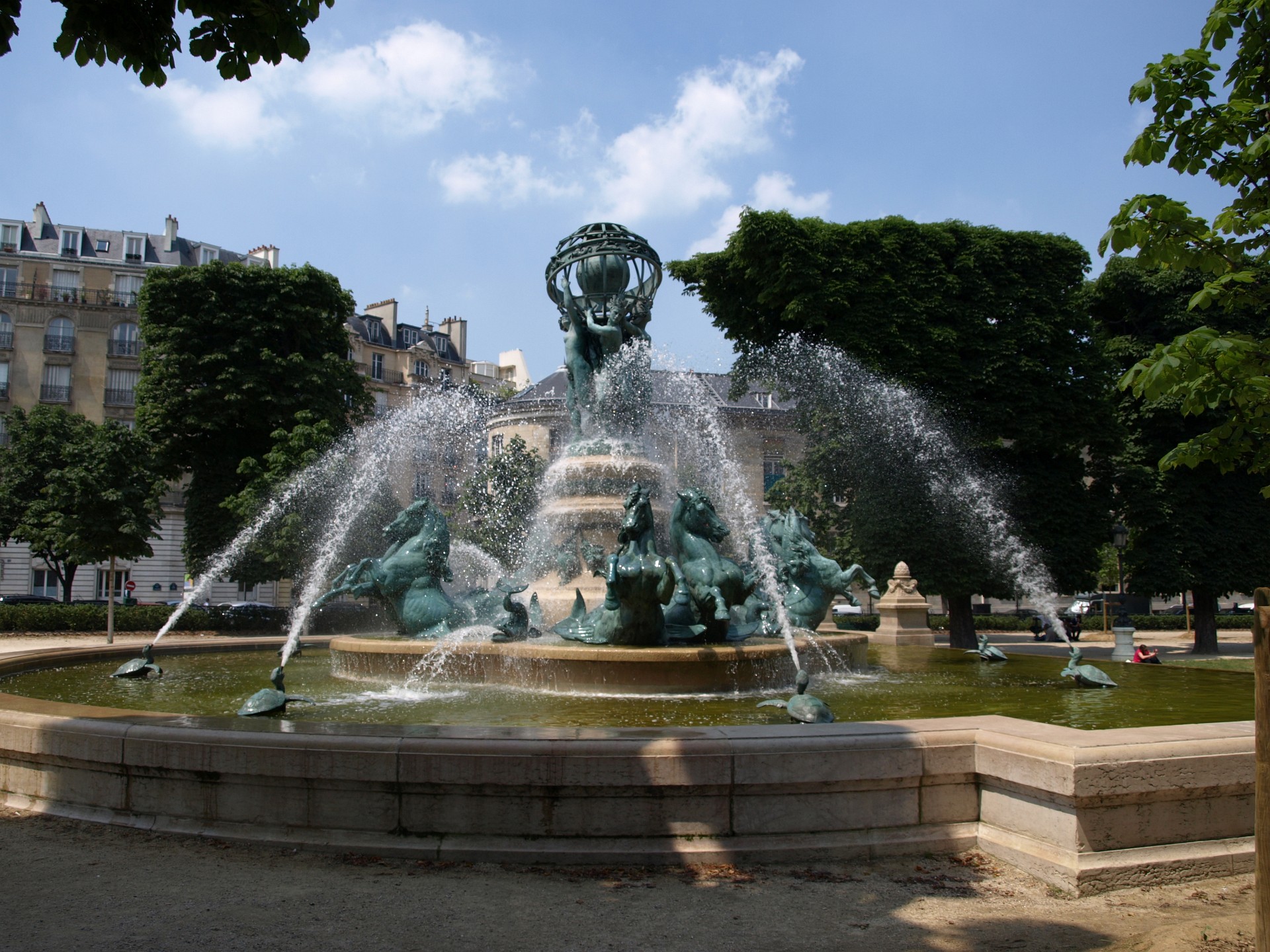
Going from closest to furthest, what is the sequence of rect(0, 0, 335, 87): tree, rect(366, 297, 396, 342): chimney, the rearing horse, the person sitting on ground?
1. rect(0, 0, 335, 87): tree
2. the rearing horse
3. the person sitting on ground
4. rect(366, 297, 396, 342): chimney

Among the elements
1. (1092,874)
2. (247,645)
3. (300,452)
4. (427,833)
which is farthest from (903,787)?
(300,452)

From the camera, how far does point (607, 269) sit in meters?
15.5

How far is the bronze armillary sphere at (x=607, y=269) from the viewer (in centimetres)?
1552

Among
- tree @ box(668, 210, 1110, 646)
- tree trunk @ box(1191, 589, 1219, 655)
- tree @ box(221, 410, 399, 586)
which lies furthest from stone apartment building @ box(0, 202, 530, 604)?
tree trunk @ box(1191, 589, 1219, 655)

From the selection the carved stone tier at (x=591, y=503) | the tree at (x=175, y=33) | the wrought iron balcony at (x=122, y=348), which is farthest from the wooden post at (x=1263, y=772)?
the wrought iron balcony at (x=122, y=348)

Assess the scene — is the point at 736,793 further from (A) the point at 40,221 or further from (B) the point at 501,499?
(A) the point at 40,221

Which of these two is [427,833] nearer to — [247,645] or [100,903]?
[100,903]

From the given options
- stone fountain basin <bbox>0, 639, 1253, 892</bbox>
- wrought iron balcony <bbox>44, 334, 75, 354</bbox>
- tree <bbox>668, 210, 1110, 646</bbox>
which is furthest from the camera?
wrought iron balcony <bbox>44, 334, 75, 354</bbox>

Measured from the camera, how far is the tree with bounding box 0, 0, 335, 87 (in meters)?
5.21

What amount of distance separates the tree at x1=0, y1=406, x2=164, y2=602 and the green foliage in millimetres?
10642

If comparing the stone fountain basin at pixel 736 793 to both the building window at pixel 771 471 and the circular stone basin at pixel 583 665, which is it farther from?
the building window at pixel 771 471

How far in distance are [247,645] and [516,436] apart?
27.1 meters

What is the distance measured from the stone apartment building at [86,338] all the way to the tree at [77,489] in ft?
28.4

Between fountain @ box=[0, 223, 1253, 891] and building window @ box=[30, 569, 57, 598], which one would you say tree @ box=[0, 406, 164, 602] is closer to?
building window @ box=[30, 569, 57, 598]
